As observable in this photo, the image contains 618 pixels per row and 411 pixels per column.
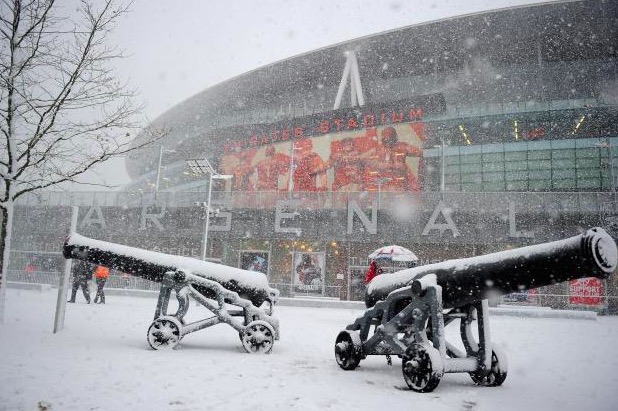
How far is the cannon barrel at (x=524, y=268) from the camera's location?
3401 millimetres

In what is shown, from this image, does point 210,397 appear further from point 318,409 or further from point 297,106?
point 297,106

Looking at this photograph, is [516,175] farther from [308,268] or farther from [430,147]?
[308,268]

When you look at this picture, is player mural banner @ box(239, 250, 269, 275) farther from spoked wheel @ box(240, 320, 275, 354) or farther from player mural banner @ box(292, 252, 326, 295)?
spoked wheel @ box(240, 320, 275, 354)

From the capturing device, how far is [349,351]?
545 cm

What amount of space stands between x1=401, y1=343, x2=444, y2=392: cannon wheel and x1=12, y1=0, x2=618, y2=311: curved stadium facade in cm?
1783

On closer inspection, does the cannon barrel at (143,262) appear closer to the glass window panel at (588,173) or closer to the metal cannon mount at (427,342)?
the metal cannon mount at (427,342)

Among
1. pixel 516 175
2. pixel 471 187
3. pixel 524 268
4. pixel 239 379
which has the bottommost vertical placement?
pixel 239 379

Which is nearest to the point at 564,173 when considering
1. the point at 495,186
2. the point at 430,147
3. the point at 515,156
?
the point at 515,156

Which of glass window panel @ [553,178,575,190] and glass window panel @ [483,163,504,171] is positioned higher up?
glass window panel @ [483,163,504,171]

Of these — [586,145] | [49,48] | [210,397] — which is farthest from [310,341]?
[586,145]

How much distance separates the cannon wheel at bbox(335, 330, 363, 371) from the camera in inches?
213

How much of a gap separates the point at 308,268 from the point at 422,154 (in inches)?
486

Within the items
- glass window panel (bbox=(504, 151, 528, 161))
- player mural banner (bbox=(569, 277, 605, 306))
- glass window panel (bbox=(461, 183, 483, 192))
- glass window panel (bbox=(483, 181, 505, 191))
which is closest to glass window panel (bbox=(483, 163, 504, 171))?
glass window panel (bbox=(504, 151, 528, 161))

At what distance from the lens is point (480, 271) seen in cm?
421
